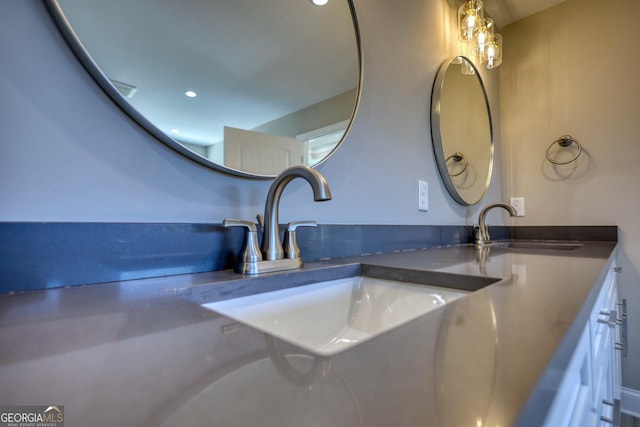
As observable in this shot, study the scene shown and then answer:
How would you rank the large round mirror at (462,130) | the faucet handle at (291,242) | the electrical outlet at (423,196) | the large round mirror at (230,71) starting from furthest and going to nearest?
the large round mirror at (462,130), the electrical outlet at (423,196), the faucet handle at (291,242), the large round mirror at (230,71)

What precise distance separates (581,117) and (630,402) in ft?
4.96

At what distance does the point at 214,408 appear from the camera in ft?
0.51

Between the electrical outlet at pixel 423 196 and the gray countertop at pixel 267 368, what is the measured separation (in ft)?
2.81

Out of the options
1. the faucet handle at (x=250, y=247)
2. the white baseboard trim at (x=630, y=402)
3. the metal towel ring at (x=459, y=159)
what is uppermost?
the metal towel ring at (x=459, y=159)

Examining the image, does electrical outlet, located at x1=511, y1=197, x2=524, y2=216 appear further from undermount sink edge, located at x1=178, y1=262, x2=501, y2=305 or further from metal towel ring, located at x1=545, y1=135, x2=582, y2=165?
undermount sink edge, located at x1=178, y1=262, x2=501, y2=305

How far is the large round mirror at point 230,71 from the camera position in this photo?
1.71ft

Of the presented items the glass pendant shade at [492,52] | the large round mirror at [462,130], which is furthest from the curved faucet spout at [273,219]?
the glass pendant shade at [492,52]

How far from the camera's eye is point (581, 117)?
169cm

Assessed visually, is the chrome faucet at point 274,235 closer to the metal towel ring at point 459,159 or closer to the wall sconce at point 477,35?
the metal towel ring at point 459,159

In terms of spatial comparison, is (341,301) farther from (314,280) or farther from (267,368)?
(267,368)

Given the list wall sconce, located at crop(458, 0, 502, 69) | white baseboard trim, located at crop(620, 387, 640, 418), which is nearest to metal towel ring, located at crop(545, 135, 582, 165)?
wall sconce, located at crop(458, 0, 502, 69)

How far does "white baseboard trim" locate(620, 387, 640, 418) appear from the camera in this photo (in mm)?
1471

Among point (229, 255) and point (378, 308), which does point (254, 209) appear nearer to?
point (229, 255)

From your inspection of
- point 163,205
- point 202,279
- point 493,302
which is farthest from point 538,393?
point 163,205
